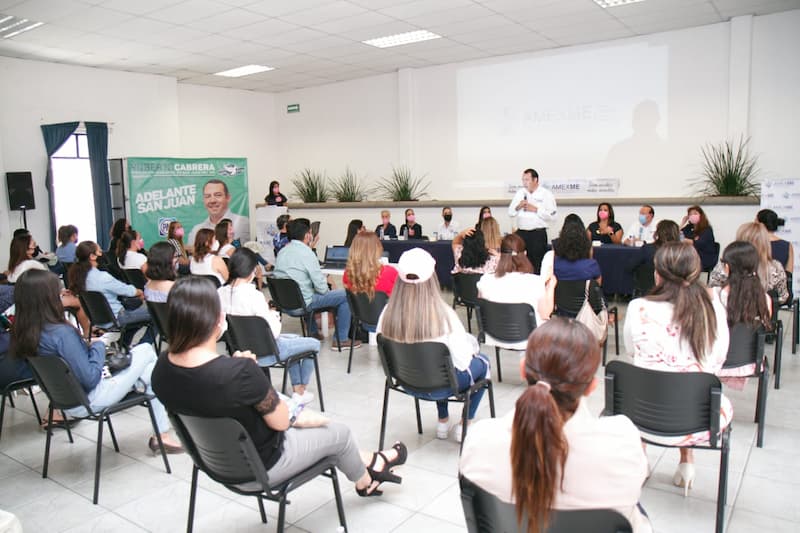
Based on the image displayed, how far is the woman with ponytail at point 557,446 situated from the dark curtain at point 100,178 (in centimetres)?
941

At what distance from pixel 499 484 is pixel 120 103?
1036 cm

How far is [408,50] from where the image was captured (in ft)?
30.9

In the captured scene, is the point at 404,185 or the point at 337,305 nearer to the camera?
the point at 337,305

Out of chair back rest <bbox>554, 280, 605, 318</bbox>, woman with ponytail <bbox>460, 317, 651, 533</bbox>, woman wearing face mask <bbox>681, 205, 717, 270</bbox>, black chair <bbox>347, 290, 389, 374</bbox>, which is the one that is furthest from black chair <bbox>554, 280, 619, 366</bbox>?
woman with ponytail <bbox>460, 317, 651, 533</bbox>

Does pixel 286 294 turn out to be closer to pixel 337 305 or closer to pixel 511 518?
pixel 337 305

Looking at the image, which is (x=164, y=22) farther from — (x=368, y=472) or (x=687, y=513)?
(x=687, y=513)

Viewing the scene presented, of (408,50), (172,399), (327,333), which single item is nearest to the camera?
(172,399)

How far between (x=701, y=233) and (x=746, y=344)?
4.29 meters

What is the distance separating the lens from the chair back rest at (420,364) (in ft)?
10.1

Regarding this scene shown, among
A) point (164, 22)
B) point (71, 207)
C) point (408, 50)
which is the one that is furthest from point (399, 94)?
point (71, 207)

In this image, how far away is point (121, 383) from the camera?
3164mm

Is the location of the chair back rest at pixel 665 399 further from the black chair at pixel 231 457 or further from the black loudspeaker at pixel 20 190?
Result: the black loudspeaker at pixel 20 190

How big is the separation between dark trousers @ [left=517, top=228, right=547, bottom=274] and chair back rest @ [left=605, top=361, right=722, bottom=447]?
214 inches

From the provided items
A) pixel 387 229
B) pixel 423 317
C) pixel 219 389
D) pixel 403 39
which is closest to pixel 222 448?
pixel 219 389
